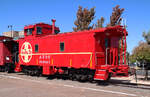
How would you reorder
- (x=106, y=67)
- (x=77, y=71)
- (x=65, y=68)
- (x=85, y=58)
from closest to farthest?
(x=106, y=67)
(x=85, y=58)
(x=77, y=71)
(x=65, y=68)

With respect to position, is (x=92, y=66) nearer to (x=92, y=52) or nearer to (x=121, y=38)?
(x=92, y=52)

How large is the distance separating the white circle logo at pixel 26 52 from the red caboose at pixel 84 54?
0.45 m

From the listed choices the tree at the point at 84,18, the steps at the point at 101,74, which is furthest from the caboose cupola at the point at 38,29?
the steps at the point at 101,74

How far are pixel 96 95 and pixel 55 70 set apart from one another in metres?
6.90

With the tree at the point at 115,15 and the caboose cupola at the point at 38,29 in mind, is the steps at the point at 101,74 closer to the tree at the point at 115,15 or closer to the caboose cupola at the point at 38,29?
the caboose cupola at the point at 38,29

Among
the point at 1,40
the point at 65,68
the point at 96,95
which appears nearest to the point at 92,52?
the point at 65,68

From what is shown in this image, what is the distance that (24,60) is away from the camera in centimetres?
1750

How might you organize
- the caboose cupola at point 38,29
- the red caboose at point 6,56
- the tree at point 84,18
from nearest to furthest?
the caboose cupola at point 38,29 → the red caboose at point 6,56 → the tree at point 84,18

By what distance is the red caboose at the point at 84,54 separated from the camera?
1208 cm

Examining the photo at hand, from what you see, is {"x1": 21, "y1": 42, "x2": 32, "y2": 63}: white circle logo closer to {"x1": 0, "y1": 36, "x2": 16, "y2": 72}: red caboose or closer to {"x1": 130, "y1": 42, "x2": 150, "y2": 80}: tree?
{"x1": 0, "y1": 36, "x2": 16, "y2": 72}: red caboose

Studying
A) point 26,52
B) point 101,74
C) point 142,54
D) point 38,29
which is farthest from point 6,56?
point 142,54

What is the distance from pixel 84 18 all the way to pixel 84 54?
11589 mm

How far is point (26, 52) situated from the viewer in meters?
17.3

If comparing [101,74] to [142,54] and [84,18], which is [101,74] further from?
[84,18]
